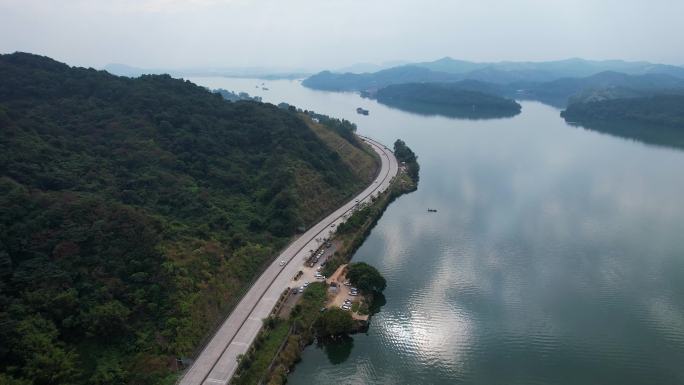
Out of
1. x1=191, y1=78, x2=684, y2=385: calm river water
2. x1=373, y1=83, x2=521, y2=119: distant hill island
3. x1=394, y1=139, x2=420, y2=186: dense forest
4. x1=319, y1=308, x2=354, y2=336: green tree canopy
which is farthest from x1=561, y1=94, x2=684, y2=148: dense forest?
x1=319, y1=308, x2=354, y2=336: green tree canopy

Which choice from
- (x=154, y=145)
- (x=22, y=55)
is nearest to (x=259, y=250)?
(x=154, y=145)

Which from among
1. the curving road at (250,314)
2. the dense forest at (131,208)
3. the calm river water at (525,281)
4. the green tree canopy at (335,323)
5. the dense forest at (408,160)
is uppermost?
the dense forest at (131,208)

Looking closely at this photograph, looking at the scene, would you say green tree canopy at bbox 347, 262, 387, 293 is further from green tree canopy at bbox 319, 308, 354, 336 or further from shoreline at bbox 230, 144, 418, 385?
green tree canopy at bbox 319, 308, 354, 336

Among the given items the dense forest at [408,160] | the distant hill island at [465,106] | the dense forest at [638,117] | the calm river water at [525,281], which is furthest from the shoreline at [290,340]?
the distant hill island at [465,106]

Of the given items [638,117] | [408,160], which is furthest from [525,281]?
[638,117]

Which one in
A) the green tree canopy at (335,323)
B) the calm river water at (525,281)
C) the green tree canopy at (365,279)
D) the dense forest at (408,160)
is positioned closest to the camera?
the calm river water at (525,281)

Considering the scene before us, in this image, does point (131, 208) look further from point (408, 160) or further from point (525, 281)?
point (408, 160)

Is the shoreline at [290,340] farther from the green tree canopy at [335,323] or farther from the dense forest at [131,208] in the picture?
the dense forest at [131,208]

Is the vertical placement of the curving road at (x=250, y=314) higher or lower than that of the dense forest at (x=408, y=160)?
lower
